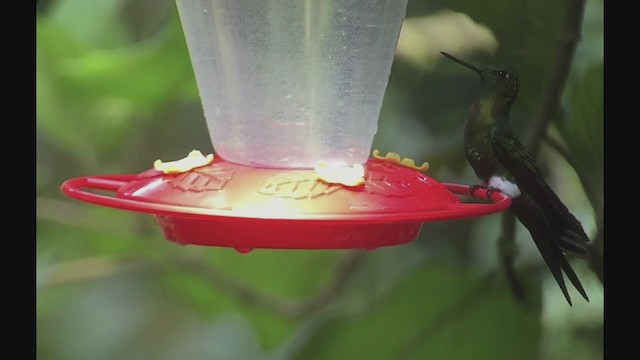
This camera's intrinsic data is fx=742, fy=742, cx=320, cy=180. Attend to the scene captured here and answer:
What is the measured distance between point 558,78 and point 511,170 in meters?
0.37

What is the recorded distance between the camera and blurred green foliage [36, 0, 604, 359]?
1.47m

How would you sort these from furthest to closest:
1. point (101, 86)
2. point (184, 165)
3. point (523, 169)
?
point (101, 86) < point (523, 169) < point (184, 165)

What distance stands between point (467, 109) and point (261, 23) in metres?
0.64

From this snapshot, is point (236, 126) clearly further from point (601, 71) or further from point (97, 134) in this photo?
point (601, 71)

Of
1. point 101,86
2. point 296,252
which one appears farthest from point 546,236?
point 101,86

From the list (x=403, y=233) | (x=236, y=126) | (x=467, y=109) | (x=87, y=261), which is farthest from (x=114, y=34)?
(x=403, y=233)

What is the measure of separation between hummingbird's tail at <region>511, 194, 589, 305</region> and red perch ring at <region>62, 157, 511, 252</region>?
1.02 ft

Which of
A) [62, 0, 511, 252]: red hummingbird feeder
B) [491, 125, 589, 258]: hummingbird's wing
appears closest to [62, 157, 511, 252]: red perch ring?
[62, 0, 511, 252]: red hummingbird feeder

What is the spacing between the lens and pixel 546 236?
50.6 inches

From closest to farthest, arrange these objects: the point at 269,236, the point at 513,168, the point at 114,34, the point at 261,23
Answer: the point at 269,236 → the point at 261,23 → the point at 513,168 → the point at 114,34

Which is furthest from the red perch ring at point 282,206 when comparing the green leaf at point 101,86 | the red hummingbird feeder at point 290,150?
the green leaf at point 101,86

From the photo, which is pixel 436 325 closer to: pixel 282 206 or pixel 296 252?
pixel 296 252

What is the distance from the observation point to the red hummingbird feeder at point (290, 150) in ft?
2.73

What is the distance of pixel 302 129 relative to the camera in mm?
1010
